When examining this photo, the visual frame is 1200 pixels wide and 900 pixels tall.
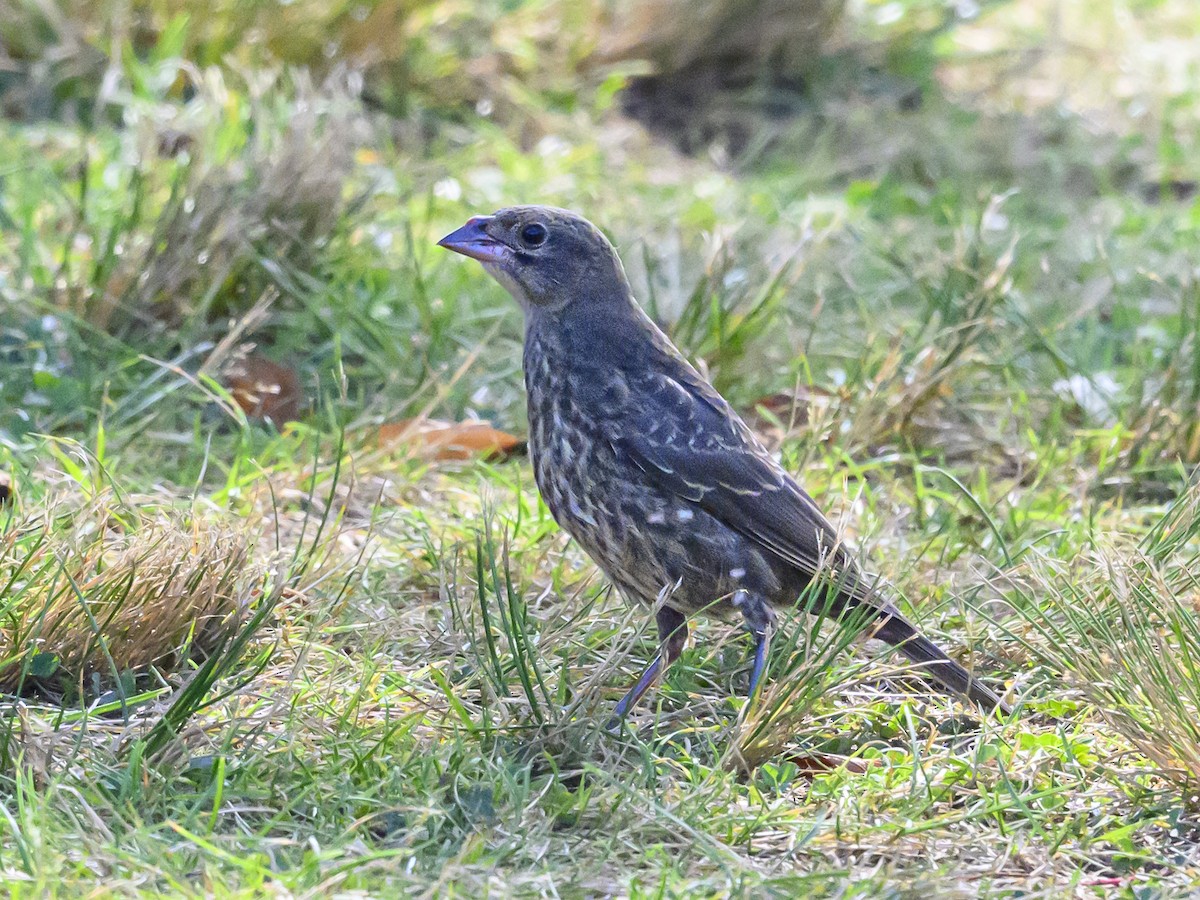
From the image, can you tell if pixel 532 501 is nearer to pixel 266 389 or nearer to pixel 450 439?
pixel 450 439

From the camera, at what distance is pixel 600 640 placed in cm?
356

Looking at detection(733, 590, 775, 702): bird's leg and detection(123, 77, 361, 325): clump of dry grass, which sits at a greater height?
detection(123, 77, 361, 325): clump of dry grass

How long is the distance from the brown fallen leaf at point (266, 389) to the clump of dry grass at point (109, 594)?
1.28 m

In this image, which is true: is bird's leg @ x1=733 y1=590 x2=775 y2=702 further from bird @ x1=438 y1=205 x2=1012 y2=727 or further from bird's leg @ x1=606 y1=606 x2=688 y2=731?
bird's leg @ x1=606 y1=606 x2=688 y2=731

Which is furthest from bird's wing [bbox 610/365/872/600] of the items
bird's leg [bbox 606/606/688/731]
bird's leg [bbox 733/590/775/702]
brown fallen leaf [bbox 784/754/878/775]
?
brown fallen leaf [bbox 784/754/878/775]

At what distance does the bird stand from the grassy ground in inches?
4.5

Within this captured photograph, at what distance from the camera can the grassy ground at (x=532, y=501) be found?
284cm

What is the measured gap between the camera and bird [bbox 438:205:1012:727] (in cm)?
348

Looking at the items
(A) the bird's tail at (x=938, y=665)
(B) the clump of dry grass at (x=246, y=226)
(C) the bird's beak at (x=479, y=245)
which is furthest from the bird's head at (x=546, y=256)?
(B) the clump of dry grass at (x=246, y=226)

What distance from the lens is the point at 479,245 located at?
12.5ft

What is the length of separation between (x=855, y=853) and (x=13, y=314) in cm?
305

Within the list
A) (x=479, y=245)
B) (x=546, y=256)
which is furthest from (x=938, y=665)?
(x=479, y=245)

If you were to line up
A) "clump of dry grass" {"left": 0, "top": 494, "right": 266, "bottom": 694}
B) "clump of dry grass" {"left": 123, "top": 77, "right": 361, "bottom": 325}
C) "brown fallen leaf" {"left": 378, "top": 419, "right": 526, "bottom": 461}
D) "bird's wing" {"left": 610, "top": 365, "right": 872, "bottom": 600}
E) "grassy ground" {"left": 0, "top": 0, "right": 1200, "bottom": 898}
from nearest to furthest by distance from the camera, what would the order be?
1. "grassy ground" {"left": 0, "top": 0, "right": 1200, "bottom": 898}
2. "clump of dry grass" {"left": 0, "top": 494, "right": 266, "bottom": 694}
3. "bird's wing" {"left": 610, "top": 365, "right": 872, "bottom": 600}
4. "brown fallen leaf" {"left": 378, "top": 419, "right": 526, "bottom": 461}
5. "clump of dry grass" {"left": 123, "top": 77, "right": 361, "bottom": 325}

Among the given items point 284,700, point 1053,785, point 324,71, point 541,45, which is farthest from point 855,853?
point 541,45
